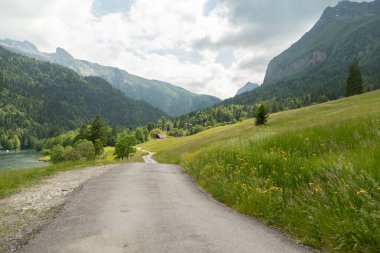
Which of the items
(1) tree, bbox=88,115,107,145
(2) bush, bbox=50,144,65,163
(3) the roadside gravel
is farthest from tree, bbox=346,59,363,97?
(3) the roadside gravel

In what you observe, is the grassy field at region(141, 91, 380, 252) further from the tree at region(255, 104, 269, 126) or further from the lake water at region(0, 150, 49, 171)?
the lake water at region(0, 150, 49, 171)

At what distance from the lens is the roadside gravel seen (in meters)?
7.66

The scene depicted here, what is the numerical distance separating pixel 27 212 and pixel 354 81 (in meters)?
96.9

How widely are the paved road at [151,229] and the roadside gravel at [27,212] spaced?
40cm

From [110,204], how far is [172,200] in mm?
2494

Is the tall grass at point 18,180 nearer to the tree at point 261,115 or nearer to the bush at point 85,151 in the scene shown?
the bush at point 85,151

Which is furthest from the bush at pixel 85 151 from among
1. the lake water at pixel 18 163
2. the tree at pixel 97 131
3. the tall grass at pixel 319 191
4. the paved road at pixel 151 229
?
the paved road at pixel 151 229

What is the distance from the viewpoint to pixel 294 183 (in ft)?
34.4

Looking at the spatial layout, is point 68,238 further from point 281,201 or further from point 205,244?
point 281,201

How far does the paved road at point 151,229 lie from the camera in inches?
268

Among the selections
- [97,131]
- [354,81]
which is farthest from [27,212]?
[354,81]

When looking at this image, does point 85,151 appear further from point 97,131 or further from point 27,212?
point 27,212

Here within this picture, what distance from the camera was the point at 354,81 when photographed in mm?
89375

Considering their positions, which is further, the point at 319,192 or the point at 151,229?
the point at 319,192
